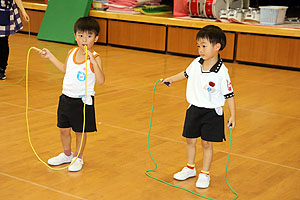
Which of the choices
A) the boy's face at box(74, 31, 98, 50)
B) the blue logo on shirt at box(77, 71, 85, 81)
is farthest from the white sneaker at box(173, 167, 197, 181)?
the boy's face at box(74, 31, 98, 50)

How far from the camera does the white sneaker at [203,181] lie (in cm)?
246

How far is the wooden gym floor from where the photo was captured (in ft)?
7.91

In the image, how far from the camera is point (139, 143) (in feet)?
10.1

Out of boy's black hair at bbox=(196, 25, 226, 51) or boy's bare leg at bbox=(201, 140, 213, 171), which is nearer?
boy's black hair at bbox=(196, 25, 226, 51)

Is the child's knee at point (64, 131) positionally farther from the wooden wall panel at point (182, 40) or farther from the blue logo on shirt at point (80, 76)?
the wooden wall panel at point (182, 40)

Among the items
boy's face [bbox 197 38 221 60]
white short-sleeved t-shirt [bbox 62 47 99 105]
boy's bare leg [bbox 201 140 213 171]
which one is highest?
boy's face [bbox 197 38 221 60]

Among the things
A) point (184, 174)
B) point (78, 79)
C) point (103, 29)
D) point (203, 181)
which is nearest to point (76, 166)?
point (78, 79)

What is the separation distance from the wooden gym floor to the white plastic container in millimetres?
945

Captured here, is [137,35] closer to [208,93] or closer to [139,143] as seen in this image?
[139,143]

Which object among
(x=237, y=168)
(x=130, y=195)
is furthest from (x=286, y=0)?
(x=130, y=195)

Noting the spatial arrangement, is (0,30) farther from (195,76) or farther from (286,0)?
(286,0)

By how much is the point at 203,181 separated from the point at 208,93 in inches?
17.4

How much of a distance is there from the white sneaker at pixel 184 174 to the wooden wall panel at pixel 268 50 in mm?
3554

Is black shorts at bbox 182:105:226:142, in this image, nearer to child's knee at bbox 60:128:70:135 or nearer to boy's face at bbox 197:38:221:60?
boy's face at bbox 197:38:221:60
